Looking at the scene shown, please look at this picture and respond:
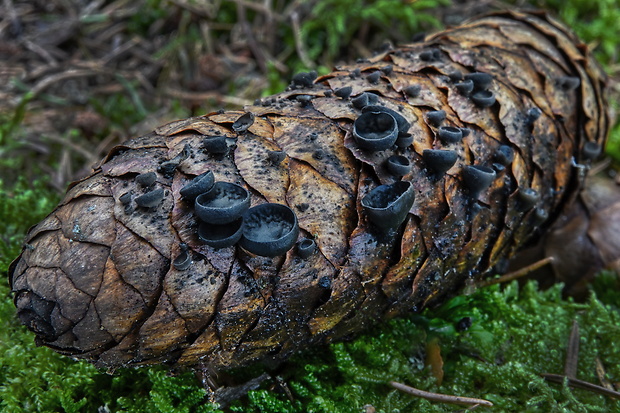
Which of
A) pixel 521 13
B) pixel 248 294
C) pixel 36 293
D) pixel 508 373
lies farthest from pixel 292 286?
pixel 521 13

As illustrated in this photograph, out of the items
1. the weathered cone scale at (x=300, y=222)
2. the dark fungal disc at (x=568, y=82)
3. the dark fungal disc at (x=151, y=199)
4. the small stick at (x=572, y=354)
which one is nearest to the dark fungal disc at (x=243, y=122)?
the weathered cone scale at (x=300, y=222)

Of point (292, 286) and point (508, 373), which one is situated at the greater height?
point (292, 286)

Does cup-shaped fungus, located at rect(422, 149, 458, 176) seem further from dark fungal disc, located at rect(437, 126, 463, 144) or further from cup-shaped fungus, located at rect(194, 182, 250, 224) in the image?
cup-shaped fungus, located at rect(194, 182, 250, 224)

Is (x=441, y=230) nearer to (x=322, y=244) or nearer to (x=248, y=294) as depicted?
(x=322, y=244)

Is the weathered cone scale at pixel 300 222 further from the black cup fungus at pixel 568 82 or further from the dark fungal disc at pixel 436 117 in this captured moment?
the black cup fungus at pixel 568 82

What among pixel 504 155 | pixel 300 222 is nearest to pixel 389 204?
pixel 300 222
